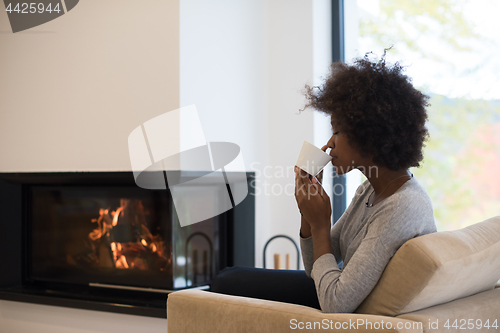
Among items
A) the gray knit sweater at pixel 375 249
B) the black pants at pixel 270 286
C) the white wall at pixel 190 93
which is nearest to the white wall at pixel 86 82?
the white wall at pixel 190 93

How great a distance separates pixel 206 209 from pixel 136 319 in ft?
2.01

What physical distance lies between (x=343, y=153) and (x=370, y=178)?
0.34ft

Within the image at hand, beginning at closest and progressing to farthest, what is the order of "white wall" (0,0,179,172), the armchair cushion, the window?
the armchair cushion < "white wall" (0,0,179,172) < the window

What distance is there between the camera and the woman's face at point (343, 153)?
1.10m

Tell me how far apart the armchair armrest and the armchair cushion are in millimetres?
56

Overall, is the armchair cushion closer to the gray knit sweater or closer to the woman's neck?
the gray knit sweater

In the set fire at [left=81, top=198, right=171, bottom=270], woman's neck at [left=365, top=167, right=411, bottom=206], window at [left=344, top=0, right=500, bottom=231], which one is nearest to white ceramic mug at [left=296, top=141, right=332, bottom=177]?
woman's neck at [left=365, top=167, right=411, bottom=206]

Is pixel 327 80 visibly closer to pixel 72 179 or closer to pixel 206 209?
pixel 206 209

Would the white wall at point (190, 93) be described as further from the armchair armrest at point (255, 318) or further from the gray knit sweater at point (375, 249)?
the gray knit sweater at point (375, 249)

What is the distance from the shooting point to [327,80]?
1199 mm

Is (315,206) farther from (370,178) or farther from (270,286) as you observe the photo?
(270,286)

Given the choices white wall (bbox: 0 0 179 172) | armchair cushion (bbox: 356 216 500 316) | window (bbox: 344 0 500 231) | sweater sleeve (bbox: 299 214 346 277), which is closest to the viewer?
armchair cushion (bbox: 356 216 500 316)

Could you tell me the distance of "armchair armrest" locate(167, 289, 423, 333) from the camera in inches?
33.0

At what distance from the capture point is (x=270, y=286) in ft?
4.03
